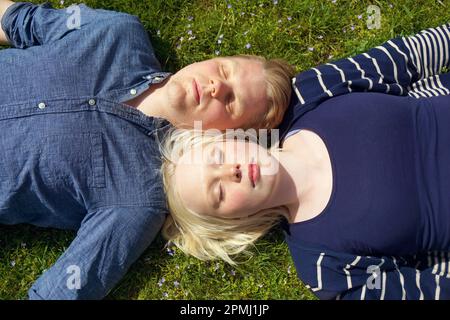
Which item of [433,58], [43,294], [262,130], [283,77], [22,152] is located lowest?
[43,294]

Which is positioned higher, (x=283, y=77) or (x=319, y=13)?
(x=319, y=13)

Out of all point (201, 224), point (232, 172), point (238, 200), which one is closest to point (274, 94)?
point (232, 172)

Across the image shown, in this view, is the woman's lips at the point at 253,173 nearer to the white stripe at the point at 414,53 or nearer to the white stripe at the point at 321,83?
the white stripe at the point at 321,83

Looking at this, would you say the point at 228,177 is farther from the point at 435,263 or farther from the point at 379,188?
the point at 435,263

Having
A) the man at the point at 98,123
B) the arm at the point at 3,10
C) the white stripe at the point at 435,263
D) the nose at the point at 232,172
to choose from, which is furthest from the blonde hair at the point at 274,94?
the arm at the point at 3,10

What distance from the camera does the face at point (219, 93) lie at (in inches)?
117

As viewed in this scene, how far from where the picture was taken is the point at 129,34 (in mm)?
3281

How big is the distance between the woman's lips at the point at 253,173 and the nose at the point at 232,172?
6 centimetres

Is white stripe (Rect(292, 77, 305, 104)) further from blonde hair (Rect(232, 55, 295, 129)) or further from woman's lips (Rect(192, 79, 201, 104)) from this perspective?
woman's lips (Rect(192, 79, 201, 104))

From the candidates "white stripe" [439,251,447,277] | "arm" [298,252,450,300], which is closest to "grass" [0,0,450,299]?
"arm" [298,252,450,300]
